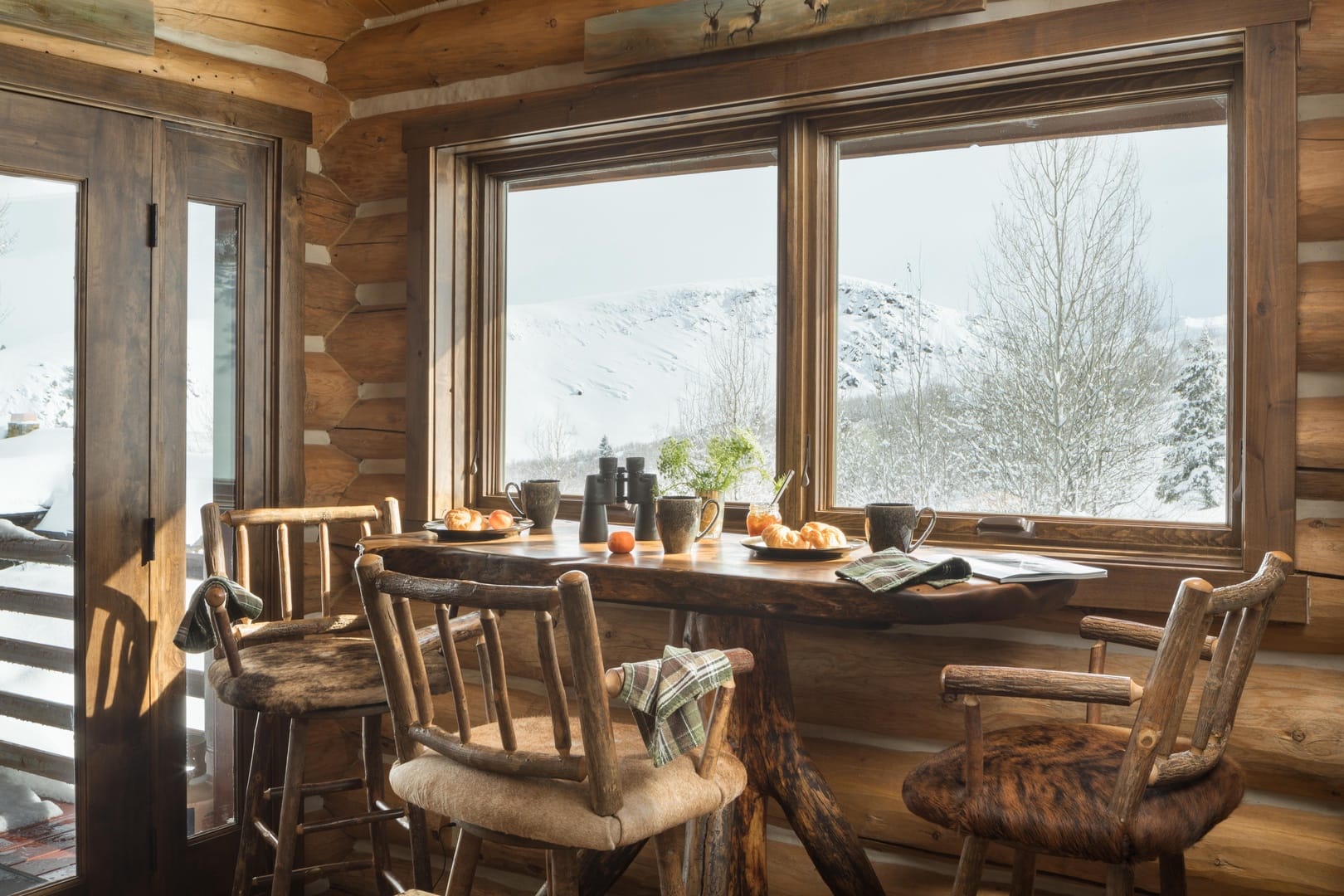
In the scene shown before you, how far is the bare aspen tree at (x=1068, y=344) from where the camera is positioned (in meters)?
2.67

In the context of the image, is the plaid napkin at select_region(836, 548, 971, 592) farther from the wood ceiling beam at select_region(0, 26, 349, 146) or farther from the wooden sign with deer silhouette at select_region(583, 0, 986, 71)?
the wood ceiling beam at select_region(0, 26, 349, 146)

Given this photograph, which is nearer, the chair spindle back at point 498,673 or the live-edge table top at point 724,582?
the chair spindle back at point 498,673

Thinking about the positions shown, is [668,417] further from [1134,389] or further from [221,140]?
[221,140]

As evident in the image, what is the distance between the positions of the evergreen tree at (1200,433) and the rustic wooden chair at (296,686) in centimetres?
181

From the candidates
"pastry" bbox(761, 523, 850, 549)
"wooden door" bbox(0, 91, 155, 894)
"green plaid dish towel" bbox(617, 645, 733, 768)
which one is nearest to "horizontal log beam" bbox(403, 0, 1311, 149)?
"wooden door" bbox(0, 91, 155, 894)

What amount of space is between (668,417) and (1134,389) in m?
1.37

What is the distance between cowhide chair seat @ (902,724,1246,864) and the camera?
168 cm

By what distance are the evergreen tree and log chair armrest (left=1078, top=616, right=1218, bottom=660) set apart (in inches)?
20.7

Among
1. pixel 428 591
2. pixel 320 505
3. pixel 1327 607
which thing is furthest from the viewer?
pixel 320 505

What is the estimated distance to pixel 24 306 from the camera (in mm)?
2850

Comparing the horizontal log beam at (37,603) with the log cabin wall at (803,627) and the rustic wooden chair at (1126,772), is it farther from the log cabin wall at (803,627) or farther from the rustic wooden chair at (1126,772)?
the rustic wooden chair at (1126,772)

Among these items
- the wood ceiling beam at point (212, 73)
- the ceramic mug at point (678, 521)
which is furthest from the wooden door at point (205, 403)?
the ceramic mug at point (678, 521)

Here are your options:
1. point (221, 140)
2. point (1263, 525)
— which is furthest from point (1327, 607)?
point (221, 140)

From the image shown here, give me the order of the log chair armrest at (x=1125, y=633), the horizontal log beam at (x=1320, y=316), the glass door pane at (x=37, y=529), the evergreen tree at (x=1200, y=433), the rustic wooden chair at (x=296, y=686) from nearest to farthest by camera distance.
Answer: the log chair armrest at (x=1125, y=633)
the horizontal log beam at (x=1320, y=316)
the rustic wooden chair at (x=296, y=686)
the evergreen tree at (x=1200, y=433)
the glass door pane at (x=37, y=529)
